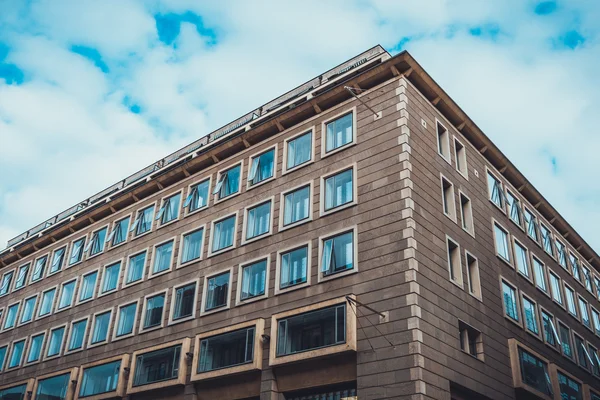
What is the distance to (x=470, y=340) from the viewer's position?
2973 centimetres

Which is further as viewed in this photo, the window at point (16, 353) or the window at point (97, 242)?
the window at point (16, 353)

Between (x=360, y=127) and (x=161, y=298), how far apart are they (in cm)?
1624

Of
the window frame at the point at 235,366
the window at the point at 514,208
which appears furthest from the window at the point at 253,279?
the window at the point at 514,208

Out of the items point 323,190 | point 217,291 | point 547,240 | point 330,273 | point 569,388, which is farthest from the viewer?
point 547,240

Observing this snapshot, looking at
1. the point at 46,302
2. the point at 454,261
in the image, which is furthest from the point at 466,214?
the point at 46,302

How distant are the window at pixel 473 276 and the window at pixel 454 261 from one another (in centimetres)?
111

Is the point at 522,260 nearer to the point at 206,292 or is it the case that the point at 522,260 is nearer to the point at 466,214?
the point at 466,214

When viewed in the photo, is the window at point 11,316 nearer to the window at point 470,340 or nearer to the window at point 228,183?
the window at point 228,183

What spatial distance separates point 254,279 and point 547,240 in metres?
23.8

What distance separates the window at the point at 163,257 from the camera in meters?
38.9

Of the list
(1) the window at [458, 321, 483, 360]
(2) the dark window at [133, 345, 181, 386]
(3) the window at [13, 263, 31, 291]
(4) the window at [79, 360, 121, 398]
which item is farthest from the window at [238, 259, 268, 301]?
(3) the window at [13, 263, 31, 291]

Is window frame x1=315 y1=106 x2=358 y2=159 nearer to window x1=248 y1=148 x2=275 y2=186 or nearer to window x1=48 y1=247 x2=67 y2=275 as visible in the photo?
window x1=248 y1=148 x2=275 y2=186

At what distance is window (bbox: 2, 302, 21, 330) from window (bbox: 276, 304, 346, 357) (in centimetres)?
3085

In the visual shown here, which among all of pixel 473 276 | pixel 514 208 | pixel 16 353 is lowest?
pixel 16 353
